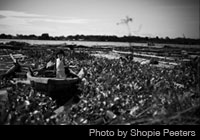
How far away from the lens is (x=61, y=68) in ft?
29.1

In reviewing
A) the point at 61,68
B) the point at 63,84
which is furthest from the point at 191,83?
the point at 61,68

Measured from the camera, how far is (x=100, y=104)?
14.4 feet

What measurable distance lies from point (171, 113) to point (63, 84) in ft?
15.2

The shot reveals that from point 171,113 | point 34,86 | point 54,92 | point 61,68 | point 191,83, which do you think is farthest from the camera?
point 61,68

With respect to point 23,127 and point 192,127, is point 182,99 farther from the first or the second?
point 23,127

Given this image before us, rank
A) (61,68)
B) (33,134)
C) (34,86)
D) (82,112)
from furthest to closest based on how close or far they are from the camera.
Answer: (61,68) → (34,86) → (82,112) → (33,134)

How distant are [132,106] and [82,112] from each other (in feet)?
4.46

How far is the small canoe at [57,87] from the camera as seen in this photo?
6617 millimetres

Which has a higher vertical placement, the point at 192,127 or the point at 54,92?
the point at 192,127

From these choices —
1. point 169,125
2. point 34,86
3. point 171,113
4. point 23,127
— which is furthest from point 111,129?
point 34,86

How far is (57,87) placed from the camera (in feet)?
22.0

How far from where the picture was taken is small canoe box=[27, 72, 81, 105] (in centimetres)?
662

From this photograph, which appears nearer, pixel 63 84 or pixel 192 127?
pixel 192 127

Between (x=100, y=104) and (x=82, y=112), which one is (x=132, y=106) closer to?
(x=100, y=104)
